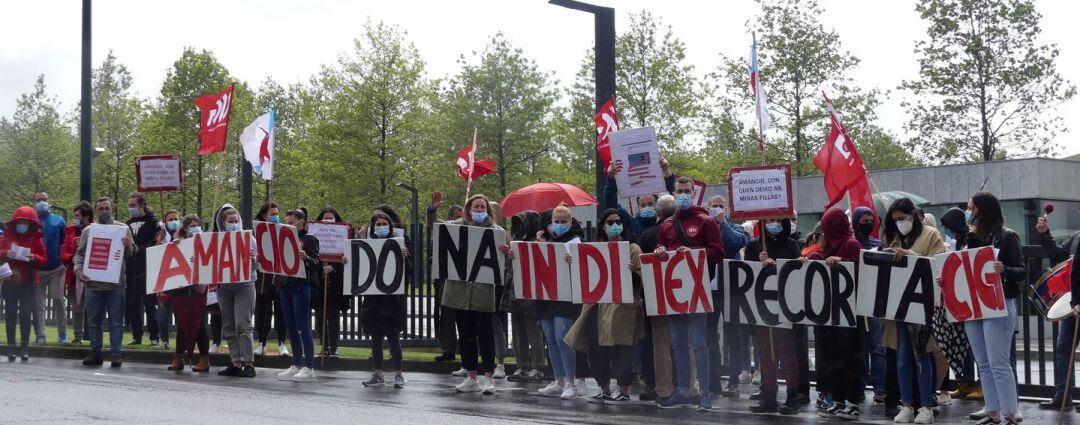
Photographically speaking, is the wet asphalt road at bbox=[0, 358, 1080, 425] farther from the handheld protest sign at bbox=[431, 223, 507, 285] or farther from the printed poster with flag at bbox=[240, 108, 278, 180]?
the printed poster with flag at bbox=[240, 108, 278, 180]

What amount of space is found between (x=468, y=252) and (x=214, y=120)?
7.42 meters

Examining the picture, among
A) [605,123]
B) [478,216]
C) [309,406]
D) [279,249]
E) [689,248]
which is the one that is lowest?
[309,406]

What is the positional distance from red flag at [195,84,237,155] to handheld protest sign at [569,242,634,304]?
792cm

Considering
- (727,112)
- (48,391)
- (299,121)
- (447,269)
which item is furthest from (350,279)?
(299,121)

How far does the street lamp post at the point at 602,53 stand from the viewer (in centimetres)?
1383

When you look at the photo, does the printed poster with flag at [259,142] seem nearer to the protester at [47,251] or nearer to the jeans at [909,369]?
the protester at [47,251]

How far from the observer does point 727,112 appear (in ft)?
137

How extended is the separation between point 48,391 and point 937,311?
8.05m

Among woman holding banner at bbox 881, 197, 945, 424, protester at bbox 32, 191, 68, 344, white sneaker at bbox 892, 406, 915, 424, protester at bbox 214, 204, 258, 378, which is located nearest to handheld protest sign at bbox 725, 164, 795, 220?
woman holding banner at bbox 881, 197, 945, 424

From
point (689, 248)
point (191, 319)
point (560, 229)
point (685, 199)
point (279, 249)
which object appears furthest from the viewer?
point (191, 319)

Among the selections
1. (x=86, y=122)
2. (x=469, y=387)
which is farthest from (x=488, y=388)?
(x=86, y=122)

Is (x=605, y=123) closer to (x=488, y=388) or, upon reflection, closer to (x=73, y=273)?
(x=488, y=388)

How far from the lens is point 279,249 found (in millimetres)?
14305

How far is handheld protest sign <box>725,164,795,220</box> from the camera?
11.9 metres
